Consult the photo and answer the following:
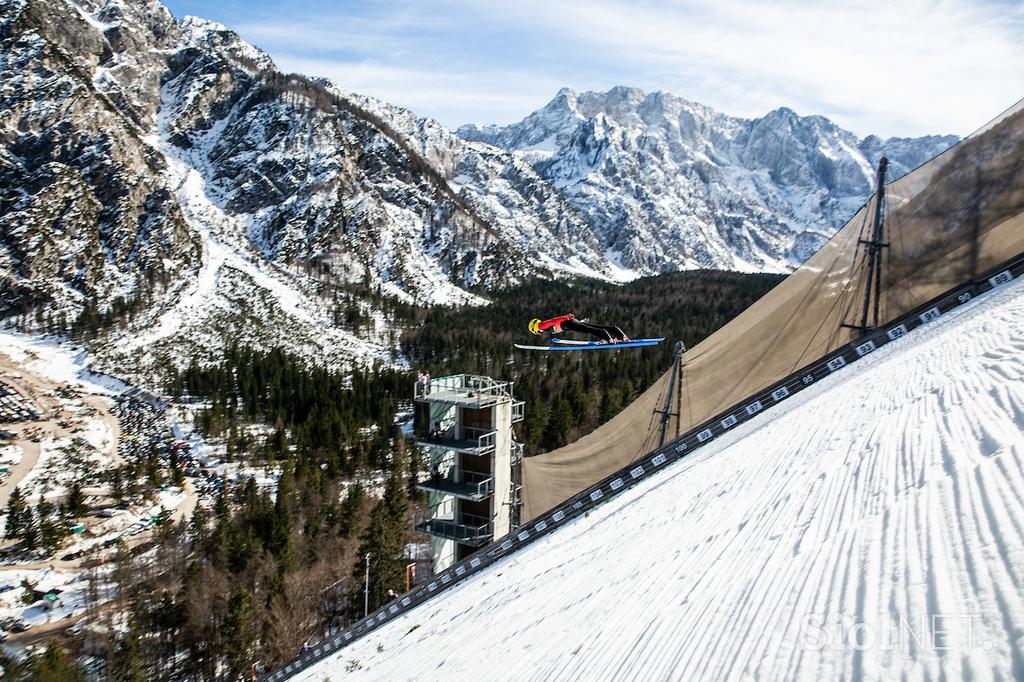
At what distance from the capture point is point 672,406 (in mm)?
A: 14984

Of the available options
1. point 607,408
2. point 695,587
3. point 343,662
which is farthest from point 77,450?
point 695,587

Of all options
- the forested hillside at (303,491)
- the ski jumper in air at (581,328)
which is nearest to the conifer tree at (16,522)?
the forested hillside at (303,491)

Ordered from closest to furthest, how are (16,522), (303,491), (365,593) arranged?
(365,593) < (16,522) < (303,491)

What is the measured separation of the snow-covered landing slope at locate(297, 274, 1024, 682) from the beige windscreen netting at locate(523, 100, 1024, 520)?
5.28ft

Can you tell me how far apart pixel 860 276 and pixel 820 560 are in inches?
411

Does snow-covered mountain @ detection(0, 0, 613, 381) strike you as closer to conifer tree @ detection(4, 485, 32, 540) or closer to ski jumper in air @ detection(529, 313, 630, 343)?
conifer tree @ detection(4, 485, 32, 540)

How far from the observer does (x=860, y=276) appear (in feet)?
43.7

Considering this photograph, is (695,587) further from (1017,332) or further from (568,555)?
(1017,332)

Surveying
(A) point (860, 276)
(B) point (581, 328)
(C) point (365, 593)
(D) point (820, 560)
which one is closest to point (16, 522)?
(C) point (365, 593)

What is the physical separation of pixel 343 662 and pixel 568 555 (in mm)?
5604

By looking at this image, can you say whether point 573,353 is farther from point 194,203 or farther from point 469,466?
point 194,203

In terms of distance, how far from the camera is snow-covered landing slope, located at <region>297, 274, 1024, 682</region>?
3746mm

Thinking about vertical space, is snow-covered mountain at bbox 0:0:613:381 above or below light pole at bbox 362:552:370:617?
above

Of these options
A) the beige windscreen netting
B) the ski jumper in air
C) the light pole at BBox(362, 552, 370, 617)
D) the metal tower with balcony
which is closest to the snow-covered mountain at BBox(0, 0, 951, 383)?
the light pole at BBox(362, 552, 370, 617)
